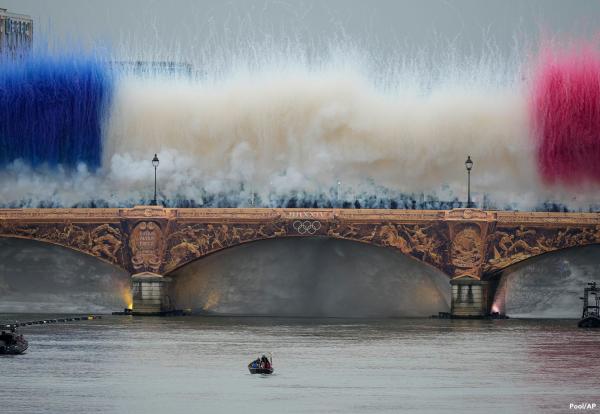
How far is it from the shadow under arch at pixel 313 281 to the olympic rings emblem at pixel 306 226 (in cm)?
268

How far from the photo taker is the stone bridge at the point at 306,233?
88000 millimetres

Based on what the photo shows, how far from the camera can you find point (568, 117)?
292ft

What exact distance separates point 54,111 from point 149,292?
10.8m

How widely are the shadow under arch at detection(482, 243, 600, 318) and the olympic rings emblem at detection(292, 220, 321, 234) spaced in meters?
8.36

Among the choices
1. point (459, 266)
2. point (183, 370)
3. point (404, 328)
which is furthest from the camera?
point (459, 266)

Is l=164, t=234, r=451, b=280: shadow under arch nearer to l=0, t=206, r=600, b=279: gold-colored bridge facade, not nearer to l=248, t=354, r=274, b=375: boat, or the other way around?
l=0, t=206, r=600, b=279: gold-colored bridge facade

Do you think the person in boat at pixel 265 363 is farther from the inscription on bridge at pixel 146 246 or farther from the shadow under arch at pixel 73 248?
the shadow under arch at pixel 73 248

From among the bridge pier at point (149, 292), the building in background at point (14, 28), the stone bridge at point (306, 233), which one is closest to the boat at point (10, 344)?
the stone bridge at point (306, 233)

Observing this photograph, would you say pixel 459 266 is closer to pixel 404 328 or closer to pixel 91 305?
pixel 404 328

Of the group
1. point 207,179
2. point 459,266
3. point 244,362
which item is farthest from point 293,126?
point 244,362

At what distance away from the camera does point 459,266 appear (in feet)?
293

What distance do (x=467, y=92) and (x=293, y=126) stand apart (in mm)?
8747

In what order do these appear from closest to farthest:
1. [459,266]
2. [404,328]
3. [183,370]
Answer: [183,370]
[404,328]
[459,266]

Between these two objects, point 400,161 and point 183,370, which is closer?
point 183,370
